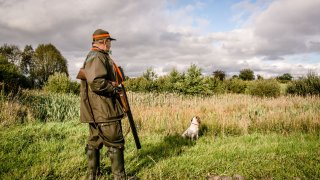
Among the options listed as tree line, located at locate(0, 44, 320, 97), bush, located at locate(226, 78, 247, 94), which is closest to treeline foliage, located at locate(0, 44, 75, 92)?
tree line, located at locate(0, 44, 320, 97)

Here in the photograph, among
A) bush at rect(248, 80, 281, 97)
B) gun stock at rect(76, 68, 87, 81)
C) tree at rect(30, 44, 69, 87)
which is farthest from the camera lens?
tree at rect(30, 44, 69, 87)

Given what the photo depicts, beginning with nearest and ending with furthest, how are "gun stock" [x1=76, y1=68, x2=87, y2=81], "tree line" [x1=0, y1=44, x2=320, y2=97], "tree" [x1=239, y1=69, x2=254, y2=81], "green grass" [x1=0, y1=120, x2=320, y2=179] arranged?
"gun stock" [x1=76, y1=68, x2=87, y2=81], "green grass" [x1=0, y1=120, x2=320, y2=179], "tree line" [x1=0, y1=44, x2=320, y2=97], "tree" [x1=239, y1=69, x2=254, y2=81]

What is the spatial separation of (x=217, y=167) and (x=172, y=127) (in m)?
3.81

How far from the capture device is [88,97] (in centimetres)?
386

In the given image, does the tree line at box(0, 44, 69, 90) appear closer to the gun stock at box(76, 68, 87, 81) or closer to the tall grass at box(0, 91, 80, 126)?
the tall grass at box(0, 91, 80, 126)

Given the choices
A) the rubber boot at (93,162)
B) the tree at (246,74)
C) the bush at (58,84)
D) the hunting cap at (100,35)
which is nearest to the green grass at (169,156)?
the rubber boot at (93,162)

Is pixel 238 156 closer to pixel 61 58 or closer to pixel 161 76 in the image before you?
pixel 161 76

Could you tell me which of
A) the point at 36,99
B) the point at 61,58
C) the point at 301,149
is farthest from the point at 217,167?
the point at 61,58

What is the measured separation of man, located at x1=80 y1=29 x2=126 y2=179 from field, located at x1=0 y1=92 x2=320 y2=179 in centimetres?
90

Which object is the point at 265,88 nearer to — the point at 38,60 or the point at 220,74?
the point at 220,74

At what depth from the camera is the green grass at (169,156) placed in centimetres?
451

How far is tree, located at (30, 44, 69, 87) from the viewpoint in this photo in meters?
45.1

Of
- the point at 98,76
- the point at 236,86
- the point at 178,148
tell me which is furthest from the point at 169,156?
the point at 236,86

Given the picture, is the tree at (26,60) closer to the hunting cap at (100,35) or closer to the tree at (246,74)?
the tree at (246,74)
